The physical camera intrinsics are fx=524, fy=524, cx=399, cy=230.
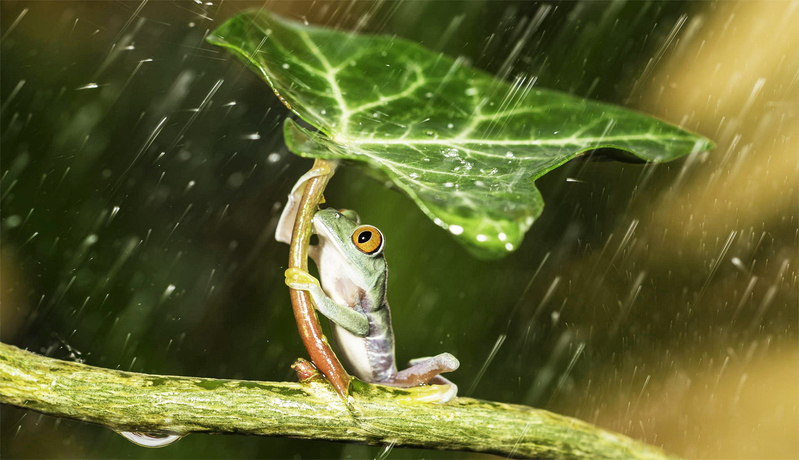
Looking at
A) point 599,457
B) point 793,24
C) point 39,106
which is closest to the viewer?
point 599,457

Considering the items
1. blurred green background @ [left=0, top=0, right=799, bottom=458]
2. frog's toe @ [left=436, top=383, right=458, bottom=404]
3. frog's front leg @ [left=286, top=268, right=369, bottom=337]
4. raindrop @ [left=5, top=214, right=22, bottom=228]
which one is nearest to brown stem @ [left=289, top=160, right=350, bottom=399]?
frog's front leg @ [left=286, top=268, right=369, bottom=337]

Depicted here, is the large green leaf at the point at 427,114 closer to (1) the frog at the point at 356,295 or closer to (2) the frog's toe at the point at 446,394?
(1) the frog at the point at 356,295

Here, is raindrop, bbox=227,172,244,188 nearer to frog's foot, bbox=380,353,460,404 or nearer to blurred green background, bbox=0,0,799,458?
blurred green background, bbox=0,0,799,458

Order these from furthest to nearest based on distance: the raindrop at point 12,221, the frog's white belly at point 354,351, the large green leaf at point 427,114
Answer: the raindrop at point 12,221 → the frog's white belly at point 354,351 → the large green leaf at point 427,114

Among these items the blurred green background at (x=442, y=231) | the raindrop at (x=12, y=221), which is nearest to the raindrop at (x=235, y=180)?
the blurred green background at (x=442, y=231)

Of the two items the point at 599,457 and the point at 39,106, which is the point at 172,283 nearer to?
the point at 39,106

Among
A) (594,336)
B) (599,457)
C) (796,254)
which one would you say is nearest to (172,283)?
(599,457)
